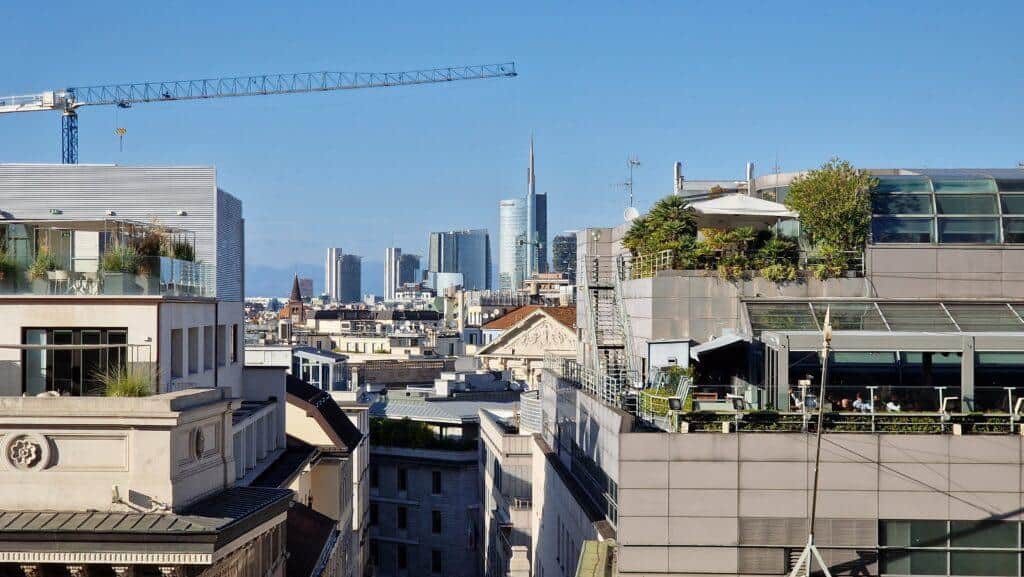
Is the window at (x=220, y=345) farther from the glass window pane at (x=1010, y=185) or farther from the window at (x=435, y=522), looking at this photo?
the window at (x=435, y=522)

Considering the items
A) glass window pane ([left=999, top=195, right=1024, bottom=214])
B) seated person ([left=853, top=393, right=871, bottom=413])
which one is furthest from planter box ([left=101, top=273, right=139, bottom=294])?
glass window pane ([left=999, top=195, right=1024, bottom=214])

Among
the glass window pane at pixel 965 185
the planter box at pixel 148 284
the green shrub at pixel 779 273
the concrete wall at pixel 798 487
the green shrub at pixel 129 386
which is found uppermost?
the glass window pane at pixel 965 185

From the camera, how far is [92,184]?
134 ft

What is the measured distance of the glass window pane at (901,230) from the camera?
3444cm

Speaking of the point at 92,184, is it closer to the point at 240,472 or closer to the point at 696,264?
the point at 240,472

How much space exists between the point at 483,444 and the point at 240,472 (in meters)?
39.3

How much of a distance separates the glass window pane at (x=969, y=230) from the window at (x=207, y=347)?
18.9m

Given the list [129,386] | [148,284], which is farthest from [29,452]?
[148,284]

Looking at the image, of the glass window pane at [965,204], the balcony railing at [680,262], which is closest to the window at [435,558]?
the balcony railing at [680,262]

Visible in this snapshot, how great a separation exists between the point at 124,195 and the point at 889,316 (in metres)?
22.0

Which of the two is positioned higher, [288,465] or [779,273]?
[779,273]

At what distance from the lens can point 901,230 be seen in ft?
114

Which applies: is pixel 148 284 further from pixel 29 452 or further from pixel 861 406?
pixel 861 406

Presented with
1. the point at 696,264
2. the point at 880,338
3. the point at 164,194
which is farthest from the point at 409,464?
the point at 880,338
